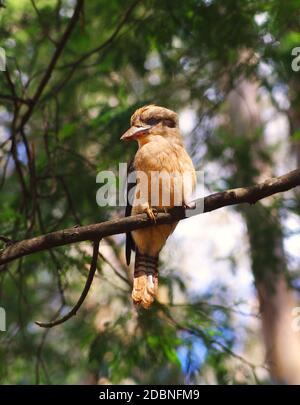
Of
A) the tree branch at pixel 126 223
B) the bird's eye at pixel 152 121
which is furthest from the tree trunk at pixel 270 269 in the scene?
the tree branch at pixel 126 223

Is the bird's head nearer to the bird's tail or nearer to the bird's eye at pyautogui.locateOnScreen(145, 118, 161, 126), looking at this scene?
the bird's eye at pyautogui.locateOnScreen(145, 118, 161, 126)

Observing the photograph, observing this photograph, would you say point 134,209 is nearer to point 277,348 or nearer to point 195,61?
point 195,61

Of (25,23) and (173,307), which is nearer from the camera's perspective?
(173,307)

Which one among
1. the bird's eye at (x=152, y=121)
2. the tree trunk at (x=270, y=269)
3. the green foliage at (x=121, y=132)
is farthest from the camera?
the tree trunk at (x=270, y=269)

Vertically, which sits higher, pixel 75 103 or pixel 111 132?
pixel 75 103

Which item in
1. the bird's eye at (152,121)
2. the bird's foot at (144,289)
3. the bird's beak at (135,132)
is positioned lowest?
the bird's foot at (144,289)

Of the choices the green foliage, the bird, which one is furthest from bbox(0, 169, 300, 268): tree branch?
the green foliage

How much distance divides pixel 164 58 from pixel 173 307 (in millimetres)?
2395

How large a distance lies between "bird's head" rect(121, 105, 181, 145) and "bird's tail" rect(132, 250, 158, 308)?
2.78ft

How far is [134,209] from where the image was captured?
13.6 feet

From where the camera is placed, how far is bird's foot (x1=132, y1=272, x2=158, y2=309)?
157 inches

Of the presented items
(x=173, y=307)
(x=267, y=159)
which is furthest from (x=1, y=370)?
(x=267, y=159)

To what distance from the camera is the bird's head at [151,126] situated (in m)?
4.42

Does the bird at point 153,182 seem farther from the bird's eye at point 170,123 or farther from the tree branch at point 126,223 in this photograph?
the tree branch at point 126,223
